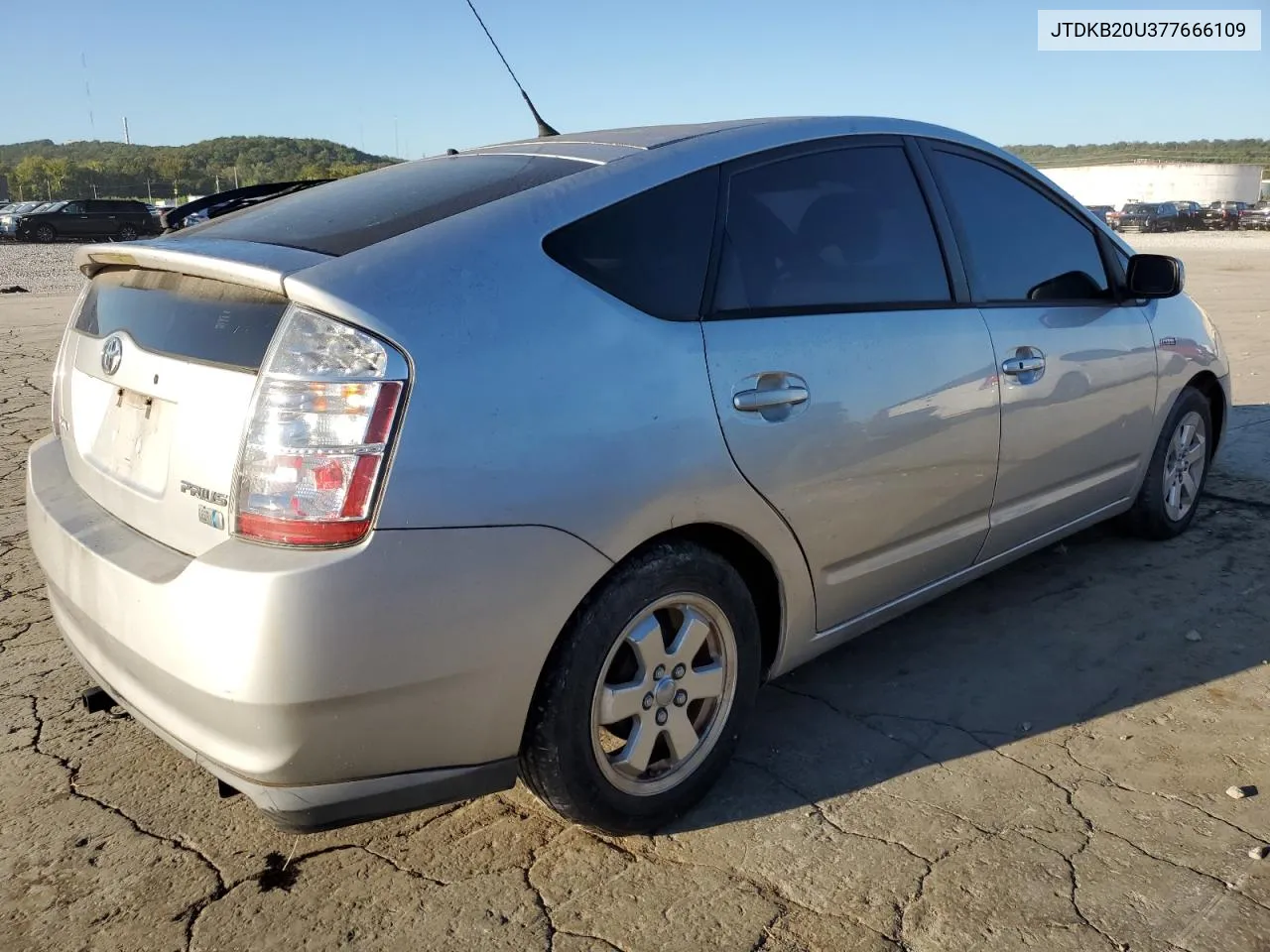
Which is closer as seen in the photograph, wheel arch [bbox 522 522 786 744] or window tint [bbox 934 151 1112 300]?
wheel arch [bbox 522 522 786 744]

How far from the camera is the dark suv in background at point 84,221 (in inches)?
1391

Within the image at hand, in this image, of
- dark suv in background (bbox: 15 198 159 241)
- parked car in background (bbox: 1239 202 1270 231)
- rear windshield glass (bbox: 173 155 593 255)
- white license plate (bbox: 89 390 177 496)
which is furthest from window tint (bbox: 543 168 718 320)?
parked car in background (bbox: 1239 202 1270 231)

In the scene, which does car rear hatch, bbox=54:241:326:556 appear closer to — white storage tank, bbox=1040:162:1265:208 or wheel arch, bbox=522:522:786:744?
wheel arch, bbox=522:522:786:744

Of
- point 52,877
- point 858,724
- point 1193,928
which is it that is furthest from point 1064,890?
point 52,877

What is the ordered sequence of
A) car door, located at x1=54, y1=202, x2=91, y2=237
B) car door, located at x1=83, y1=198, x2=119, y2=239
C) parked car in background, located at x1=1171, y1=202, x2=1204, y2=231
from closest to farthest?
car door, located at x1=54, y1=202, x2=91, y2=237, car door, located at x1=83, y1=198, x2=119, y2=239, parked car in background, located at x1=1171, y1=202, x2=1204, y2=231

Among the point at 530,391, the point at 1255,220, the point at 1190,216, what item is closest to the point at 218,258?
the point at 530,391

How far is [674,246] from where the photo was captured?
252 cm

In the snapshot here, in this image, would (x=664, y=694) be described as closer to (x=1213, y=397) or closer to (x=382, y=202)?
(x=382, y=202)

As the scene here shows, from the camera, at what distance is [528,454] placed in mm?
2090

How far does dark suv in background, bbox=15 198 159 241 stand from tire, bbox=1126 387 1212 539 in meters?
36.4

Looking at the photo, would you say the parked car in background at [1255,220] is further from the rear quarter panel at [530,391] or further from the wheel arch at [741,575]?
the rear quarter panel at [530,391]

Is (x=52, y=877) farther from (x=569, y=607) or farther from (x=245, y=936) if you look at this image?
(x=569, y=607)

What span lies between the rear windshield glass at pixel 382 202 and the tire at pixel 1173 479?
289cm

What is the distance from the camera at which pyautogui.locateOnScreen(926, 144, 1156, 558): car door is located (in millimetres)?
3303
